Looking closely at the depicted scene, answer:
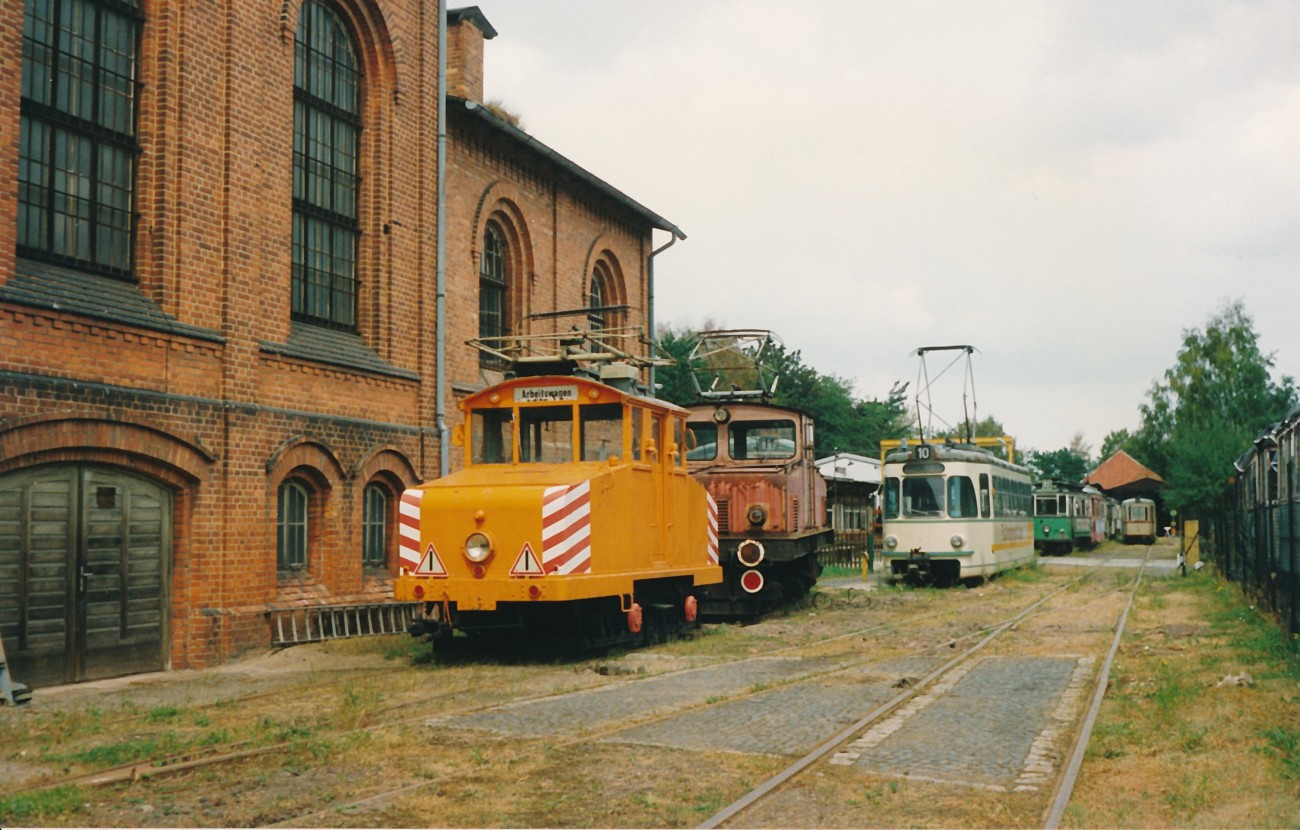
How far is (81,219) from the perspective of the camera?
12195mm

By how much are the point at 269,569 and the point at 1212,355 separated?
2107 inches

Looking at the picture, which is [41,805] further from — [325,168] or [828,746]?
[325,168]

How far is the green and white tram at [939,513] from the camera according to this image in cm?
2406

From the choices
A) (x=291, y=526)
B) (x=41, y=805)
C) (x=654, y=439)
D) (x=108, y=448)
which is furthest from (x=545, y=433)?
(x=41, y=805)

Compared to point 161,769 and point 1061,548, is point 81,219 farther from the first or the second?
point 1061,548

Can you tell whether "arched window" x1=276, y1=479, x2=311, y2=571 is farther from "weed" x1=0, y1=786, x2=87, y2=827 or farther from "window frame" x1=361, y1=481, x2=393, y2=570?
"weed" x1=0, y1=786, x2=87, y2=827

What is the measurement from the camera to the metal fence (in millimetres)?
12640

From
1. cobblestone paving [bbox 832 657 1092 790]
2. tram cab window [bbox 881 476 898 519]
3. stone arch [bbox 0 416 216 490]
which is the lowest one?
cobblestone paving [bbox 832 657 1092 790]

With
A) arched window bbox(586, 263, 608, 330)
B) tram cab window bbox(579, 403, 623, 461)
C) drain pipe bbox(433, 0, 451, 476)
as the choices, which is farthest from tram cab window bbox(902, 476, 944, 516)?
tram cab window bbox(579, 403, 623, 461)

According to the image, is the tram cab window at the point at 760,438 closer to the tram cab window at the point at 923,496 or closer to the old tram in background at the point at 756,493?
the old tram in background at the point at 756,493

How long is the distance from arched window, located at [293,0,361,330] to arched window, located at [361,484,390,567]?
233 cm

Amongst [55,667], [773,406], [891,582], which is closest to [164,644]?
[55,667]

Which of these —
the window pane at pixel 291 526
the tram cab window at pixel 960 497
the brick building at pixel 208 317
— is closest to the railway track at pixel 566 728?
the brick building at pixel 208 317

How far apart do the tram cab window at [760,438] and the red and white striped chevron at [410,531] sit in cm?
712
